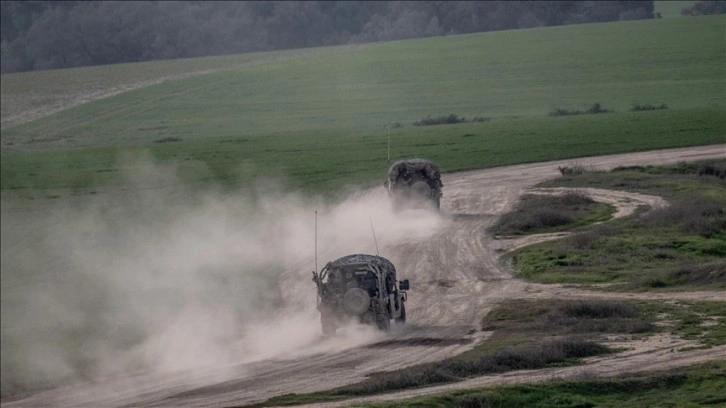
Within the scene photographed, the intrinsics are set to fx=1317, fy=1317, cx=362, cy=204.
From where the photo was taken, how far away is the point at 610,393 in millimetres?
32781

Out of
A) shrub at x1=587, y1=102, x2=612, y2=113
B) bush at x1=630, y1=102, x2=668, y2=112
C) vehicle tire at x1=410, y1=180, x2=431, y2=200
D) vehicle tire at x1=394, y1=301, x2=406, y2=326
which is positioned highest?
shrub at x1=587, y1=102, x2=612, y2=113

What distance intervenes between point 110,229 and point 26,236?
4790mm

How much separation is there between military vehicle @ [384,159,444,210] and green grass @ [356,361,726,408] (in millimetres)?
35711

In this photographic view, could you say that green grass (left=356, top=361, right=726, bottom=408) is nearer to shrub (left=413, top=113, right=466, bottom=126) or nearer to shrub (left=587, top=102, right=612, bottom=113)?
shrub (left=587, top=102, right=612, bottom=113)

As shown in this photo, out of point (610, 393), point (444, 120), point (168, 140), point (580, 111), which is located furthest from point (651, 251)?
point (168, 140)

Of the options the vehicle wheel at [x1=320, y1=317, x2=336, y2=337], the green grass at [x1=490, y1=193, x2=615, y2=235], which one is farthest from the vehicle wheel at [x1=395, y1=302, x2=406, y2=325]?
the green grass at [x1=490, y1=193, x2=615, y2=235]

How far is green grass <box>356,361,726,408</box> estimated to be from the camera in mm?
31622

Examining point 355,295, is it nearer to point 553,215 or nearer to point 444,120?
point 553,215

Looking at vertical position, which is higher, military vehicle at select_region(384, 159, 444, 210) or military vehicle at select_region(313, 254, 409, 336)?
military vehicle at select_region(384, 159, 444, 210)

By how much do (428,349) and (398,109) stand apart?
8184 centimetres

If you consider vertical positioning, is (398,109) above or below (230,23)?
below

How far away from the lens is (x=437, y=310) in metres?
48.9

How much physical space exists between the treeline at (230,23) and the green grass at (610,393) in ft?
252

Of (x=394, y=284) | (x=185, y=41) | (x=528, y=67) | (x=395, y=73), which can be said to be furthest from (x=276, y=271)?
(x=185, y=41)
